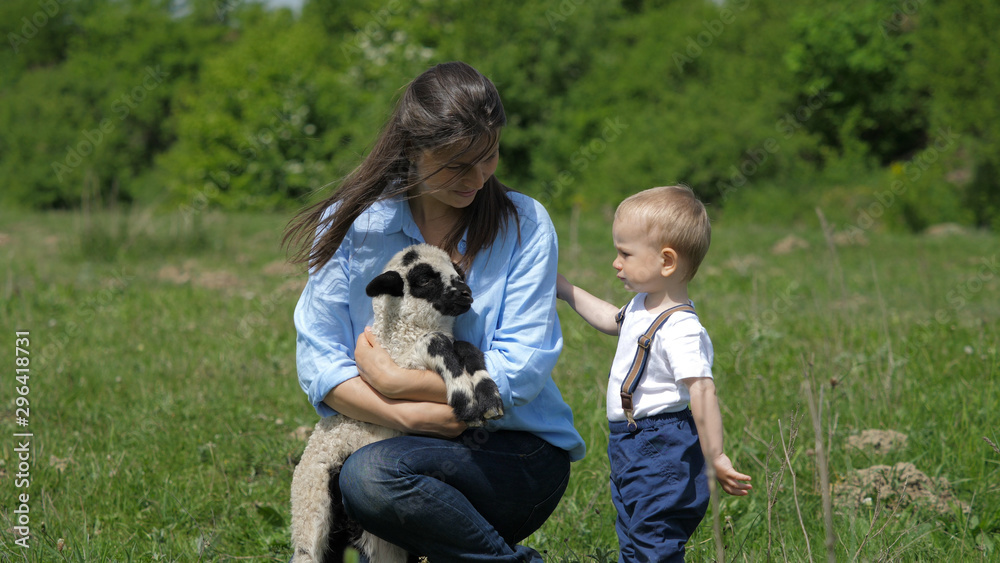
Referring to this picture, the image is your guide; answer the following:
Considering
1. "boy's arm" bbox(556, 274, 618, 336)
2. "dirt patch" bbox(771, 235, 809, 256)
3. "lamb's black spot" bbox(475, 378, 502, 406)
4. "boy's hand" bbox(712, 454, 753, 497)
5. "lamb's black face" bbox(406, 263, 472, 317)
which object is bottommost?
"dirt patch" bbox(771, 235, 809, 256)

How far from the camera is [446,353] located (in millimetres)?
2387

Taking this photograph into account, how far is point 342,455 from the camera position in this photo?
2500 mm

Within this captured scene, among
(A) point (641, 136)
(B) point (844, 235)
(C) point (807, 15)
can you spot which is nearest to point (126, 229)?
(B) point (844, 235)

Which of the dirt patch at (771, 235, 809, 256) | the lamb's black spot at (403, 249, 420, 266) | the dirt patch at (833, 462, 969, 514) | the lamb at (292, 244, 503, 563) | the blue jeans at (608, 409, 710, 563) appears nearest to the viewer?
the blue jeans at (608, 409, 710, 563)

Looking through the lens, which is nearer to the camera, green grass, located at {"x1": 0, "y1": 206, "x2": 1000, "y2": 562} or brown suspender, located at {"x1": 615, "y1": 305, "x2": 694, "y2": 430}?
brown suspender, located at {"x1": 615, "y1": 305, "x2": 694, "y2": 430}

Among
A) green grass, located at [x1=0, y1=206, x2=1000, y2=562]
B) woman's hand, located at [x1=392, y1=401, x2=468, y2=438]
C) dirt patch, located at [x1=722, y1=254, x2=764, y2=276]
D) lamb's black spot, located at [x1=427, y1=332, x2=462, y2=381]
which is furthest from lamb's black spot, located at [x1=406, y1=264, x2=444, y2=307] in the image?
dirt patch, located at [x1=722, y1=254, x2=764, y2=276]

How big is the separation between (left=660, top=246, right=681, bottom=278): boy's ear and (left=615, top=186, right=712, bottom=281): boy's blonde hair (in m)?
0.02

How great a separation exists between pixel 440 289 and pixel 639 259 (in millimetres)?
633

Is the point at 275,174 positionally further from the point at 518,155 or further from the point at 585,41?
the point at 585,41

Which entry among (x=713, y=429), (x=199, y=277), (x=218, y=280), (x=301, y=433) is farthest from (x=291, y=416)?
(x=199, y=277)

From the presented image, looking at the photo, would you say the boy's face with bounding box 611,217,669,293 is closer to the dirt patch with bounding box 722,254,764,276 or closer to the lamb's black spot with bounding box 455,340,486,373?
the lamb's black spot with bounding box 455,340,486,373

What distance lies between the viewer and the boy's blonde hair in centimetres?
233

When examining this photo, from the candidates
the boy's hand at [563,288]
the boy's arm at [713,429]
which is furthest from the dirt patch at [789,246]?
the boy's arm at [713,429]

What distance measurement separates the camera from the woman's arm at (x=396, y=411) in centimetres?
238
